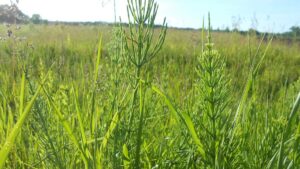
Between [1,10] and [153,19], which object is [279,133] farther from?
[1,10]

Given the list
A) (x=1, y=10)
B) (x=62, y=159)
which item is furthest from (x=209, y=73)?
(x=1, y=10)

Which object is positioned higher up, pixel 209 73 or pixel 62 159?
pixel 209 73

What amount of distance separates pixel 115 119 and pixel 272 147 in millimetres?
320

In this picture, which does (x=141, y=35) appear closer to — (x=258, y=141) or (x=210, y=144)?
(x=210, y=144)

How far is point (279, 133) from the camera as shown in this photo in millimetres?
731

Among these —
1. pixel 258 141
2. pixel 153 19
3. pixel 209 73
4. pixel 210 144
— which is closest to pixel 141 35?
pixel 153 19

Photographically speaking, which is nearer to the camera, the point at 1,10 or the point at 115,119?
the point at 115,119

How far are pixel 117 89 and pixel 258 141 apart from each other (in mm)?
337

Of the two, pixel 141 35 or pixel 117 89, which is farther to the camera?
pixel 117 89

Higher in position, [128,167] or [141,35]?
[141,35]

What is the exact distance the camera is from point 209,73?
2.13 ft

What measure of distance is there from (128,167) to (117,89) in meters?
0.18

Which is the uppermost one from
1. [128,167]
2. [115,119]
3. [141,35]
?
[141,35]

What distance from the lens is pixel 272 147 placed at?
2.35 ft
